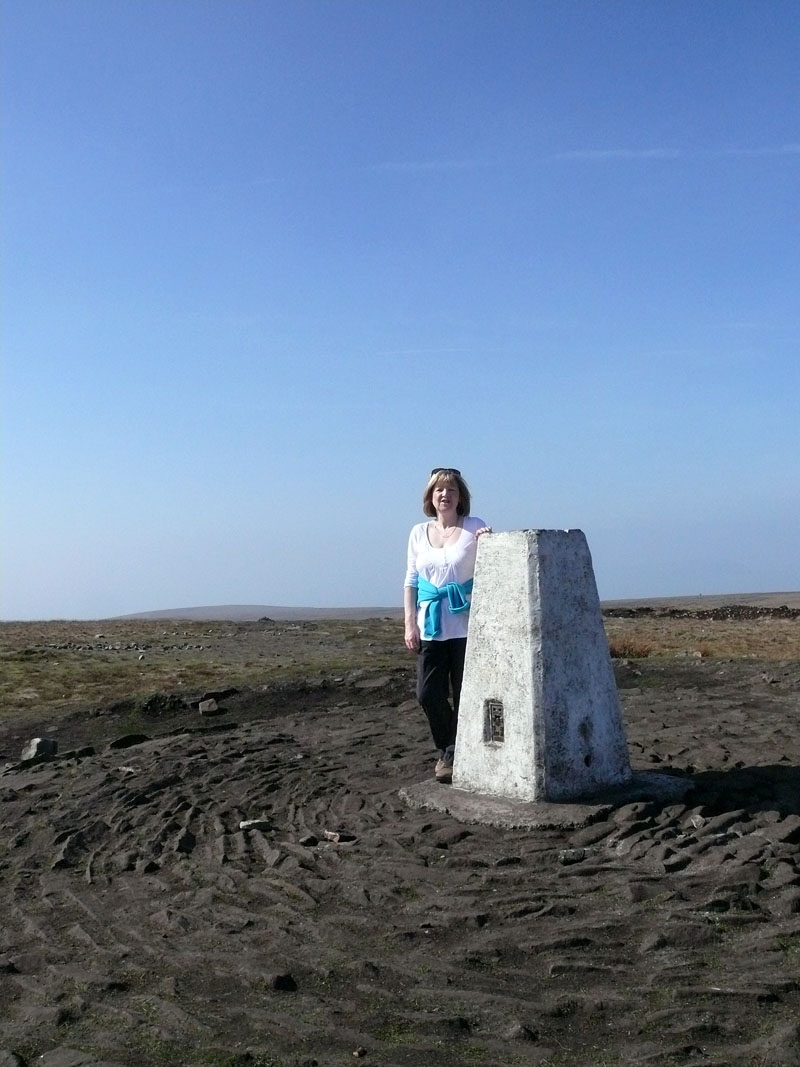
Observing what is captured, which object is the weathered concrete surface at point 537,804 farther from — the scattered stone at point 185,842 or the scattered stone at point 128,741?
the scattered stone at point 128,741

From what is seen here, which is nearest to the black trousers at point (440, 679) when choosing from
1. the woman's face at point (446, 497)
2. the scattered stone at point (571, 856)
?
the woman's face at point (446, 497)

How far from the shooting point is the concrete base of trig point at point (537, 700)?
7082 mm

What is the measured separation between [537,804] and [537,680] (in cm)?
81

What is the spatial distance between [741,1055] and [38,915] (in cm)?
422

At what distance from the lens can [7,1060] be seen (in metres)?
4.56

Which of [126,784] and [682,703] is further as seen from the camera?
[682,703]

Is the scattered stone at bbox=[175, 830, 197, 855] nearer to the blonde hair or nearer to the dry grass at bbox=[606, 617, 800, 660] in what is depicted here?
the blonde hair

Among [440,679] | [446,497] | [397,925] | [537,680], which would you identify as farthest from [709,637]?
[397,925]

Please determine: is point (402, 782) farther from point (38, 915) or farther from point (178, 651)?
point (178, 651)

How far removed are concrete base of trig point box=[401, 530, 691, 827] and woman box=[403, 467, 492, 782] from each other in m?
0.35

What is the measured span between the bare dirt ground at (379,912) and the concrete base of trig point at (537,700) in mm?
302

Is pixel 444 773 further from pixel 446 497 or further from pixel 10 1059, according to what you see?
pixel 10 1059

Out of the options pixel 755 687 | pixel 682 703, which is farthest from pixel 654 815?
pixel 755 687

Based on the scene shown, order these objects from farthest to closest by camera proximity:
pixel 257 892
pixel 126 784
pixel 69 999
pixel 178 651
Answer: pixel 178 651, pixel 126 784, pixel 257 892, pixel 69 999
